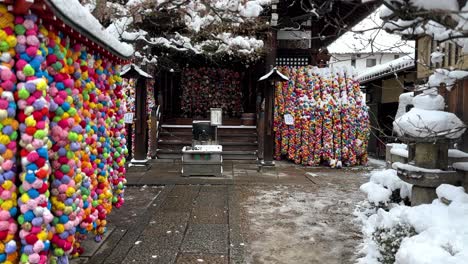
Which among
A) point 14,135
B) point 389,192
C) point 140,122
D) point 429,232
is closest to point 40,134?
point 14,135

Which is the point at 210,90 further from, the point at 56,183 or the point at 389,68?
the point at 56,183

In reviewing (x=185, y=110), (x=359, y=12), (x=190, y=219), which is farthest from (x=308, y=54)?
(x=190, y=219)

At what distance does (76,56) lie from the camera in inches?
163

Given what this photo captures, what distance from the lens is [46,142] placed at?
3211 millimetres

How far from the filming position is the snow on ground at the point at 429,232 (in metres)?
3.15

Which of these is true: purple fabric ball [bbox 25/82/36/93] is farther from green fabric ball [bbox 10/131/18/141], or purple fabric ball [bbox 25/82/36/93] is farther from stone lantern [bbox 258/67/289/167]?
stone lantern [bbox 258/67/289/167]

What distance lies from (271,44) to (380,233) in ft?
31.9

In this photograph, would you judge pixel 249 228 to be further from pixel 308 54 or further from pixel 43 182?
pixel 308 54

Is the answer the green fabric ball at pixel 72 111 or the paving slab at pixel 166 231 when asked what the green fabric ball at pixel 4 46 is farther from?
the paving slab at pixel 166 231

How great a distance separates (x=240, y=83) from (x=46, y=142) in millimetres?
16381

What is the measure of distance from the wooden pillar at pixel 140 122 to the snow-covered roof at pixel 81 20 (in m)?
6.77

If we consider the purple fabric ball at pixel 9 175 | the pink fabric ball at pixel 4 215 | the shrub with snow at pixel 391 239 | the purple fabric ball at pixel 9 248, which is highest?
the purple fabric ball at pixel 9 175

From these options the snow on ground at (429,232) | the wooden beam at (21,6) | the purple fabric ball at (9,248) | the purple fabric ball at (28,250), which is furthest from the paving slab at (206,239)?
the wooden beam at (21,6)

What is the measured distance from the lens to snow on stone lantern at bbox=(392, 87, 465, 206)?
178 inches
